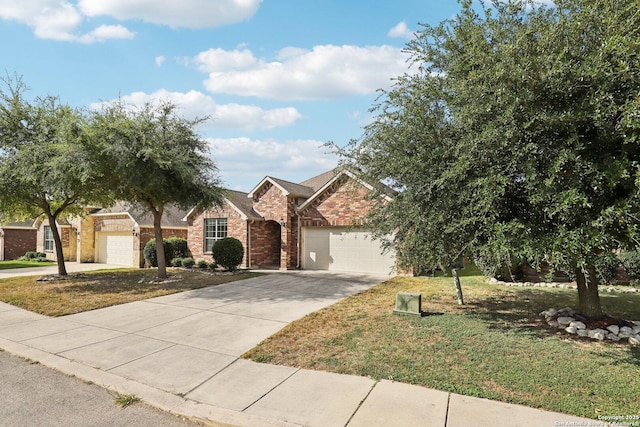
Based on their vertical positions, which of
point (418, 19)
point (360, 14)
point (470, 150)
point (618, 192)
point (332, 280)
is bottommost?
point (332, 280)

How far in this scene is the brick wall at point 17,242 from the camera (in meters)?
27.3

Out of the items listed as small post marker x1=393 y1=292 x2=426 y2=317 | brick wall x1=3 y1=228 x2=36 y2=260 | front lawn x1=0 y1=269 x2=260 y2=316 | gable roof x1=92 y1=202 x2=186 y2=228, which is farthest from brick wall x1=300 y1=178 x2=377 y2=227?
brick wall x1=3 y1=228 x2=36 y2=260

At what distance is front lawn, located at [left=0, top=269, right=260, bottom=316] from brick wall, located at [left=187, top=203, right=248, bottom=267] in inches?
125

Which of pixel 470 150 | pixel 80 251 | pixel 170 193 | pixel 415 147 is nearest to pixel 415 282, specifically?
pixel 415 147

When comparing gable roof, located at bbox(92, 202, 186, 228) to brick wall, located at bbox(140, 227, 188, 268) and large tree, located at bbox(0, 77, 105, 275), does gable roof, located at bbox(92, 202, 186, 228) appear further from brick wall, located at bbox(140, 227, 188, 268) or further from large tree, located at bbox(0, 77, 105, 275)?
large tree, located at bbox(0, 77, 105, 275)

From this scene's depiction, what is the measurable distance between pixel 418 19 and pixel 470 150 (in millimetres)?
3258

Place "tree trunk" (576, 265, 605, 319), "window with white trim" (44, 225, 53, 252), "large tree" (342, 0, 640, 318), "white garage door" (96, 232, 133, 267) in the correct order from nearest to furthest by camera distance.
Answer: "large tree" (342, 0, 640, 318)
"tree trunk" (576, 265, 605, 319)
"white garage door" (96, 232, 133, 267)
"window with white trim" (44, 225, 53, 252)

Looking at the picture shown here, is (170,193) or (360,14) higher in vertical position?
(360,14)

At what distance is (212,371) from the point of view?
16.7 ft

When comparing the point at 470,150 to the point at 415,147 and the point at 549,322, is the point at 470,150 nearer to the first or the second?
the point at 415,147

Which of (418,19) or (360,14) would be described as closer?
(418,19)

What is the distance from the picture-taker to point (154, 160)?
11.7 metres

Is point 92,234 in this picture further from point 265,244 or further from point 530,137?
point 530,137

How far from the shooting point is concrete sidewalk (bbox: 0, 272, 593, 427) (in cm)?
384
